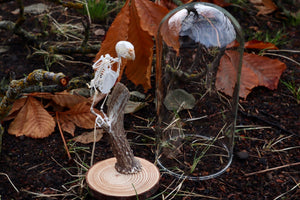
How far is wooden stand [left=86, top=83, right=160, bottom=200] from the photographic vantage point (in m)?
1.36

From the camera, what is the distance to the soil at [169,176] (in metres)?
1.54

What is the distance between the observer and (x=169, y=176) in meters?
1.64

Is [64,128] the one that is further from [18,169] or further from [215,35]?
[215,35]

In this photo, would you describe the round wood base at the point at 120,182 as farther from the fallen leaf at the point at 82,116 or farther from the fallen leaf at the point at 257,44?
the fallen leaf at the point at 257,44

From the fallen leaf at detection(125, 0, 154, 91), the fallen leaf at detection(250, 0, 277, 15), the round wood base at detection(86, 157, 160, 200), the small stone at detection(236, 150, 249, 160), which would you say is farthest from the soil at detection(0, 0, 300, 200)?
the fallen leaf at detection(250, 0, 277, 15)

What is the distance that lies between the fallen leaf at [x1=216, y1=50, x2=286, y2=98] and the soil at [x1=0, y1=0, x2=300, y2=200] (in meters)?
0.07

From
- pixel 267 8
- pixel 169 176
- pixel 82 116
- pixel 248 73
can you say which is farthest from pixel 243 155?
pixel 267 8

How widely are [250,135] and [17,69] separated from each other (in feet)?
4.42

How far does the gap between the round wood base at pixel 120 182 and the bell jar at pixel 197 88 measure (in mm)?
231

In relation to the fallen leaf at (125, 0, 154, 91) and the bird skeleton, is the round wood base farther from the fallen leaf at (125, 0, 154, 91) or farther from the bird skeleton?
the fallen leaf at (125, 0, 154, 91)

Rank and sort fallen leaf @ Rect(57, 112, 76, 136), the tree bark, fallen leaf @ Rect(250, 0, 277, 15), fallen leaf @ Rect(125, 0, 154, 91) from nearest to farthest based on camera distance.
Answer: the tree bark → fallen leaf @ Rect(125, 0, 154, 91) → fallen leaf @ Rect(57, 112, 76, 136) → fallen leaf @ Rect(250, 0, 277, 15)

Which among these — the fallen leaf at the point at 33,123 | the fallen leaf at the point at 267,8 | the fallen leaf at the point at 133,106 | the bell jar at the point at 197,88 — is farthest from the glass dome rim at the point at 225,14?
the fallen leaf at the point at 267,8

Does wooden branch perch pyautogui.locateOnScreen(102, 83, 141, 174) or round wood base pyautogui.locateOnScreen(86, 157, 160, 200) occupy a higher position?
wooden branch perch pyautogui.locateOnScreen(102, 83, 141, 174)

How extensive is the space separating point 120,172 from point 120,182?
2.0 inches
